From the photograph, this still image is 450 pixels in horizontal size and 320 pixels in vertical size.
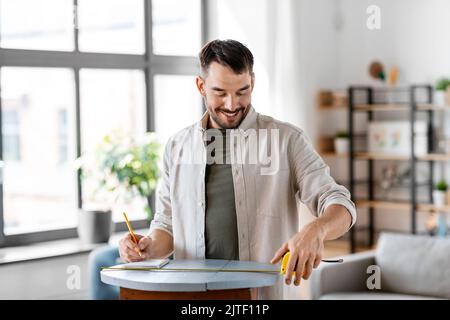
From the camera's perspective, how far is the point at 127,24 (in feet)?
13.1

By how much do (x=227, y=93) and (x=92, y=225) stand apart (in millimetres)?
2443

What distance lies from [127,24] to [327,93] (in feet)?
5.38

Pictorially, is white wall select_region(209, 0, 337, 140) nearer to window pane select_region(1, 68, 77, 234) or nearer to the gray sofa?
the gray sofa

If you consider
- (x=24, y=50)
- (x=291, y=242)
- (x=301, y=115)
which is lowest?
(x=291, y=242)

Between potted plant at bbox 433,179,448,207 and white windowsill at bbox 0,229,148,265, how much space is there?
6.63ft

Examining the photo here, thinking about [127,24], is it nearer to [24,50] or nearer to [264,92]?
[24,50]

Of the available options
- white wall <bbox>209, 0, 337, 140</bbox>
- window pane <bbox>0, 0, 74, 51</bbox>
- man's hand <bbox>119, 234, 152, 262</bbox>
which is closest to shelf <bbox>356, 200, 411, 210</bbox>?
white wall <bbox>209, 0, 337, 140</bbox>

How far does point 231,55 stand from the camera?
121cm

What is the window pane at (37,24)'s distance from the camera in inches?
141

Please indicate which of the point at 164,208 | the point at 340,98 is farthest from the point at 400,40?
the point at 164,208

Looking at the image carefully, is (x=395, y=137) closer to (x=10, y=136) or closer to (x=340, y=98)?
(x=340, y=98)

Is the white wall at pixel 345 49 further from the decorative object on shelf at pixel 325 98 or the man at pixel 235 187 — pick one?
the man at pixel 235 187

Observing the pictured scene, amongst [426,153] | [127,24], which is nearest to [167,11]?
[127,24]

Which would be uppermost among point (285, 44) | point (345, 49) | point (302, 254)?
point (345, 49)
